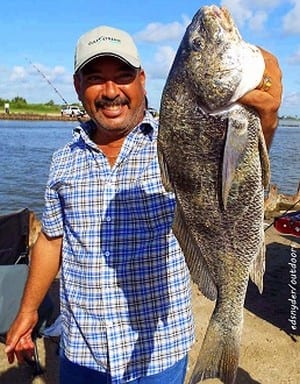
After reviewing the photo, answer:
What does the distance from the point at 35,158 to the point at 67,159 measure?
26633 millimetres

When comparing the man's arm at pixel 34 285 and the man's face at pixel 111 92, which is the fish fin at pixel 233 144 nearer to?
the man's face at pixel 111 92

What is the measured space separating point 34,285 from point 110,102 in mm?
1291

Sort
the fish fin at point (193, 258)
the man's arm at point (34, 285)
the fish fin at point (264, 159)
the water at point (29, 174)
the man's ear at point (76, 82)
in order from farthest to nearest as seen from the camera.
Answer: the water at point (29, 174), the man's arm at point (34, 285), the man's ear at point (76, 82), the fish fin at point (193, 258), the fish fin at point (264, 159)

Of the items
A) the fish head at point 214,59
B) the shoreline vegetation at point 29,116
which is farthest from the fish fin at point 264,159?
the shoreline vegetation at point 29,116

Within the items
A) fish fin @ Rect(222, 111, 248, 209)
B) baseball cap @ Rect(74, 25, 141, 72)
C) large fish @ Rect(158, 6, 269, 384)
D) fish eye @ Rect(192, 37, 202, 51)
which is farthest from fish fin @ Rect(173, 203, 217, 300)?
baseball cap @ Rect(74, 25, 141, 72)

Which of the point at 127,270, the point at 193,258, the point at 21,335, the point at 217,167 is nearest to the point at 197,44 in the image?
the point at 217,167

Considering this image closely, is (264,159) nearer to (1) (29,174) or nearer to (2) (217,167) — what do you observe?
(2) (217,167)

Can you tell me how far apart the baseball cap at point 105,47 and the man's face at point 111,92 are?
4 centimetres

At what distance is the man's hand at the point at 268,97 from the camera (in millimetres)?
1960

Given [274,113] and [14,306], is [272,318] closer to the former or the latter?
[14,306]

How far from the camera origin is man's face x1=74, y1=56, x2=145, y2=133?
9.14 ft

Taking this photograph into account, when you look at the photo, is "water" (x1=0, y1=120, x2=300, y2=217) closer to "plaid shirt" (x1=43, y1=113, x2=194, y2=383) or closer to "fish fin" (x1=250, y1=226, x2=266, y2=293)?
"plaid shirt" (x1=43, y1=113, x2=194, y2=383)

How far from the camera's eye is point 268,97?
6.46 feet

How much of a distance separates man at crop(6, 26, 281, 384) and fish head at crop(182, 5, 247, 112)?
78cm
